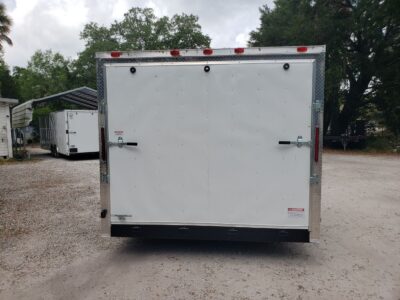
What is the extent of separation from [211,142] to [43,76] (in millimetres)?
58698

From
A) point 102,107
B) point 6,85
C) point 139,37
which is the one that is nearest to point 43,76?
point 6,85

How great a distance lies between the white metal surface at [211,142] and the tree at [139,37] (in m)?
37.5

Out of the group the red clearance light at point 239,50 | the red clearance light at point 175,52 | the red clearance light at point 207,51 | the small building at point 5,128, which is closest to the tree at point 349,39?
the red clearance light at point 239,50

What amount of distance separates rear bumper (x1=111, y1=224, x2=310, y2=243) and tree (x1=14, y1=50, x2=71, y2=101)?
42976 mm

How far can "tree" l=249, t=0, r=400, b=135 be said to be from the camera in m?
18.2

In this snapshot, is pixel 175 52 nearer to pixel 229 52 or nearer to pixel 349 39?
pixel 229 52

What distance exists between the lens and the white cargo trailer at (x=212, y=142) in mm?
3662

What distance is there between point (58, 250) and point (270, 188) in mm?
3096

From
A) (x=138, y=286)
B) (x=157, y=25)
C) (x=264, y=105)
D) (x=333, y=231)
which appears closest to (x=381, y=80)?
(x=333, y=231)

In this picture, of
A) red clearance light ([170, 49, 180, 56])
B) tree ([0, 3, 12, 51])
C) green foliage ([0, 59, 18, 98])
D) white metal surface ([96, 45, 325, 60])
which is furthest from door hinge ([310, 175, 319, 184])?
green foliage ([0, 59, 18, 98])

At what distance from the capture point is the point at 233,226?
12.6 feet

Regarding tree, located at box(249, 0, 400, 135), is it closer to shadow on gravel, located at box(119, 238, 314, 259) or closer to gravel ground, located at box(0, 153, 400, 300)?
gravel ground, located at box(0, 153, 400, 300)

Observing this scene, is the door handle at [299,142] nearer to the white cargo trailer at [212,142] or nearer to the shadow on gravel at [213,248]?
the white cargo trailer at [212,142]

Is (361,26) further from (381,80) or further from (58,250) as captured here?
(58,250)
